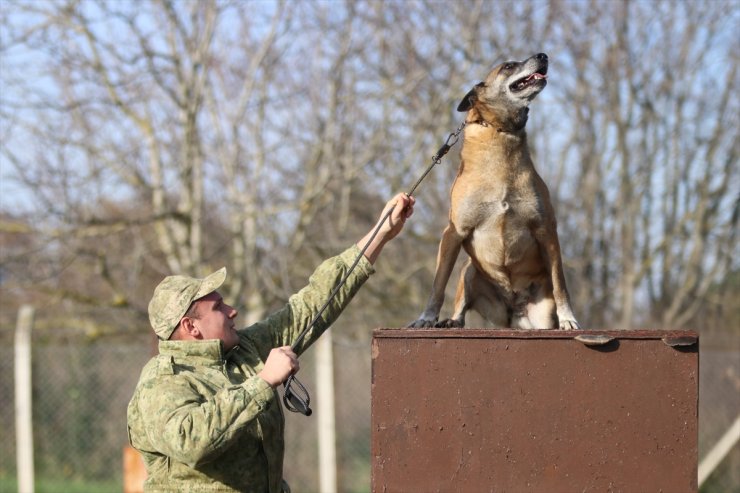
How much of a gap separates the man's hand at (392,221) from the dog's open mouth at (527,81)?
0.69 m

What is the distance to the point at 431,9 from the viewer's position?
9.37 metres

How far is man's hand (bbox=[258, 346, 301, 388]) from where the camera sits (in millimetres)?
3293

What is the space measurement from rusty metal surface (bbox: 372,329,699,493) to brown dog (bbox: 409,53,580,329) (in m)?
0.78

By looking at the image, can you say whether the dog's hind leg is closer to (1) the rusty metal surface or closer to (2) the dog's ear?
(2) the dog's ear

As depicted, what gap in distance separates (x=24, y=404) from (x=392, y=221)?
483 cm

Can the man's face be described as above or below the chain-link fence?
above

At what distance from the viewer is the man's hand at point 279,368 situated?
3.29m

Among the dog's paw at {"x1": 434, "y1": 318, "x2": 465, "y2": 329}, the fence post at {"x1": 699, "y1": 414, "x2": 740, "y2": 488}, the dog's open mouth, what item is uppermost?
the dog's open mouth

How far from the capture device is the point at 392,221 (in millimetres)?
4238

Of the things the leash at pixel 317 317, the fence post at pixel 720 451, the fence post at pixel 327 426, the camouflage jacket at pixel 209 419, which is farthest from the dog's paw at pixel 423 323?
the fence post at pixel 720 451

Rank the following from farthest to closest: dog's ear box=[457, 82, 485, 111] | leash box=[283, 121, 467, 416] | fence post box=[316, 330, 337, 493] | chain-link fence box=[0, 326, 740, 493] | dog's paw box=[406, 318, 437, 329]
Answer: chain-link fence box=[0, 326, 740, 493] → fence post box=[316, 330, 337, 493] → dog's ear box=[457, 82, 485, 111] → dog's paw box=[406, 318, 437, 329] → leash box=[283, 121, 467, 416]

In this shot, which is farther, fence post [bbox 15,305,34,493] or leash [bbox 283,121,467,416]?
fence post [bbox 15,305,34,493]

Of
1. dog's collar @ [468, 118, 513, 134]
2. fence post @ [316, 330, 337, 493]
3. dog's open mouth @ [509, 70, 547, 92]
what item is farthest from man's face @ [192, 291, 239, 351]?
fence post @ [316, 330, 337, 493]

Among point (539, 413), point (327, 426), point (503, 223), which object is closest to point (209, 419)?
point (539, 413)
